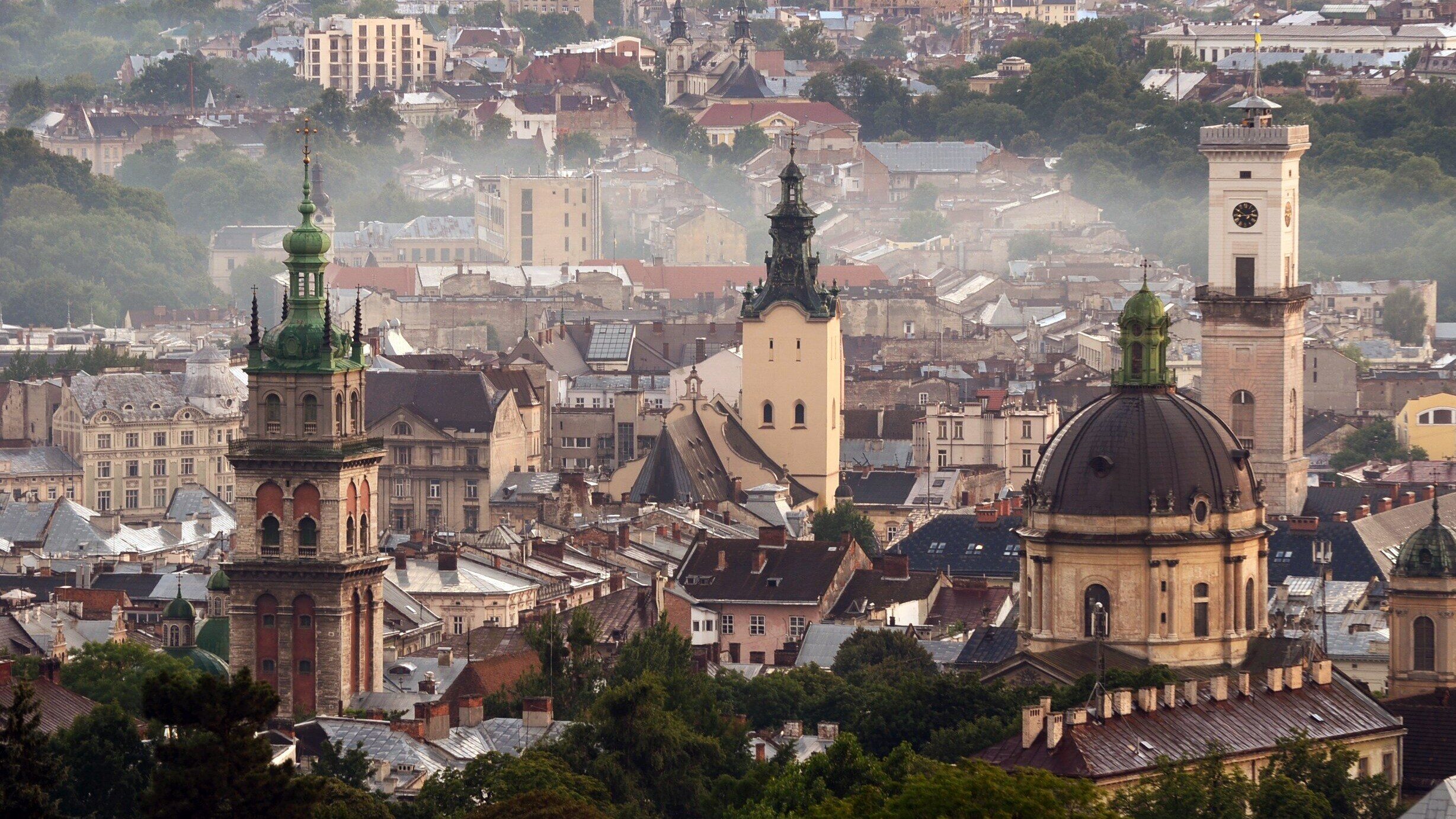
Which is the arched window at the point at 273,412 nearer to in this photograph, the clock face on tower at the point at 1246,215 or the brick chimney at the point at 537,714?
the brick chimney at the point at 537,714

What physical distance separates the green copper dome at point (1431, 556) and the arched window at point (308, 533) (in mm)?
18335

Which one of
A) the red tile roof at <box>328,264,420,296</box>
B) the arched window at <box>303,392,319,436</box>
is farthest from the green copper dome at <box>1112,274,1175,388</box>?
the red tile roof at <box>328,264,420,296</box>

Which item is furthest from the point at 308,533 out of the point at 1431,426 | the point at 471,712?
the point at 1431,426

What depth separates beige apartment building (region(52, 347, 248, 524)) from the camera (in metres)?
139

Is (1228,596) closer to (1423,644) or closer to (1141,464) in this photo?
(1141,464)

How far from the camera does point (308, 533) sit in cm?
8419

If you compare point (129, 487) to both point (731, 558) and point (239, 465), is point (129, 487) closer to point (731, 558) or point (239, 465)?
point (731, 558)

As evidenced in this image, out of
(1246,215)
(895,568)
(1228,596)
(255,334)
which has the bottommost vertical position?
(895,568)

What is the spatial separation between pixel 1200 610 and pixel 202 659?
18267 mm

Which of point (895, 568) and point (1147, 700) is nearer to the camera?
point (1147, 700)

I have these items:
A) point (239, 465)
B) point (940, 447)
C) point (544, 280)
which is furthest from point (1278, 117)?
point (239, 465)

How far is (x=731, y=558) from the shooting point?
103000 millimetres

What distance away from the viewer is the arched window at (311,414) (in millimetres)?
84750

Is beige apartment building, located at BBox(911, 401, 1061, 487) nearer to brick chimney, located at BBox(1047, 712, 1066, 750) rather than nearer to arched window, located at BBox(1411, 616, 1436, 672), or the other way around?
arched window, located at BBox(1411, 616, 1436, 672)
